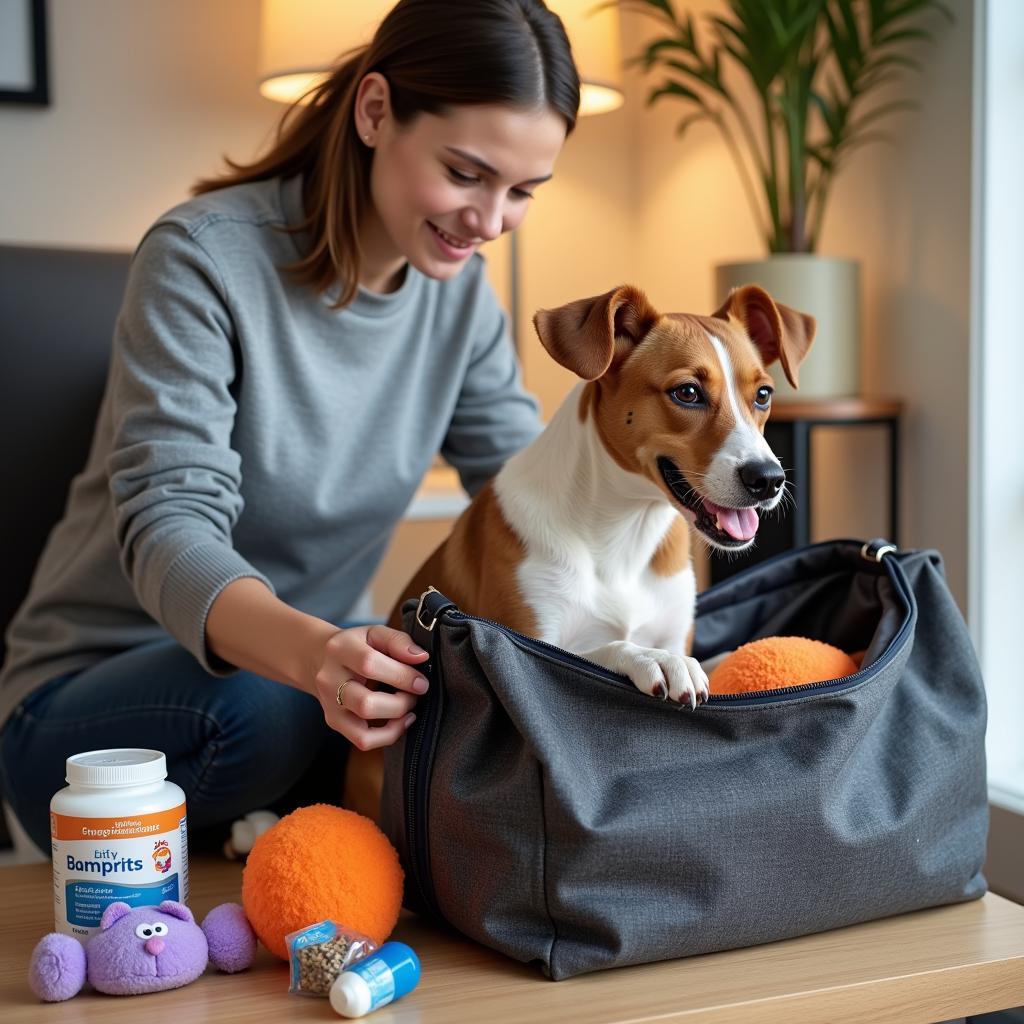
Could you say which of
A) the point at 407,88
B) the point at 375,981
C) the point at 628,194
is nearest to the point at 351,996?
the point at 375,981

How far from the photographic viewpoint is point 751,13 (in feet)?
6.75

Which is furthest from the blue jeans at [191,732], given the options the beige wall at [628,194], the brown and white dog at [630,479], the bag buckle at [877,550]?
the beige wall at [628,194]

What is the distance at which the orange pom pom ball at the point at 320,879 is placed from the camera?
0.91m

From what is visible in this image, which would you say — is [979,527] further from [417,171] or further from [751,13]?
[417,171]

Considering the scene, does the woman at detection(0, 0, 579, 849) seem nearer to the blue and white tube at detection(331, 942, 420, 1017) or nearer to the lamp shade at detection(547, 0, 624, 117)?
the blue and white tube at detection(331, 942, 420, 1017)

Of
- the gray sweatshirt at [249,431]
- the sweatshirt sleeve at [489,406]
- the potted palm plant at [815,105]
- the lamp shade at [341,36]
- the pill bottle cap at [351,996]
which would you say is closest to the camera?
the pill bottle cap at [351,996]

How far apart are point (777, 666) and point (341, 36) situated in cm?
162

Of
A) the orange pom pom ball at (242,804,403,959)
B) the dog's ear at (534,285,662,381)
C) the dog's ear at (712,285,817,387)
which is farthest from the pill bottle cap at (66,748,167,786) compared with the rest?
the dog's ear at (712,285,817,387)

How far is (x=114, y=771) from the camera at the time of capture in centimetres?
90

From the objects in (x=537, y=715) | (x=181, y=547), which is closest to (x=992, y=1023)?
(x=537, y=715)

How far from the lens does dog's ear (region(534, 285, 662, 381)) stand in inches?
40.6

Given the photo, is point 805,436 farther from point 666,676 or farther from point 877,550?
point 666,676

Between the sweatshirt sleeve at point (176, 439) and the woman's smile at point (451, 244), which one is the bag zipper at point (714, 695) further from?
the woman's smile at point (451, 244)

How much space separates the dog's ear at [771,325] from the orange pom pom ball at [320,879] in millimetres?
563
